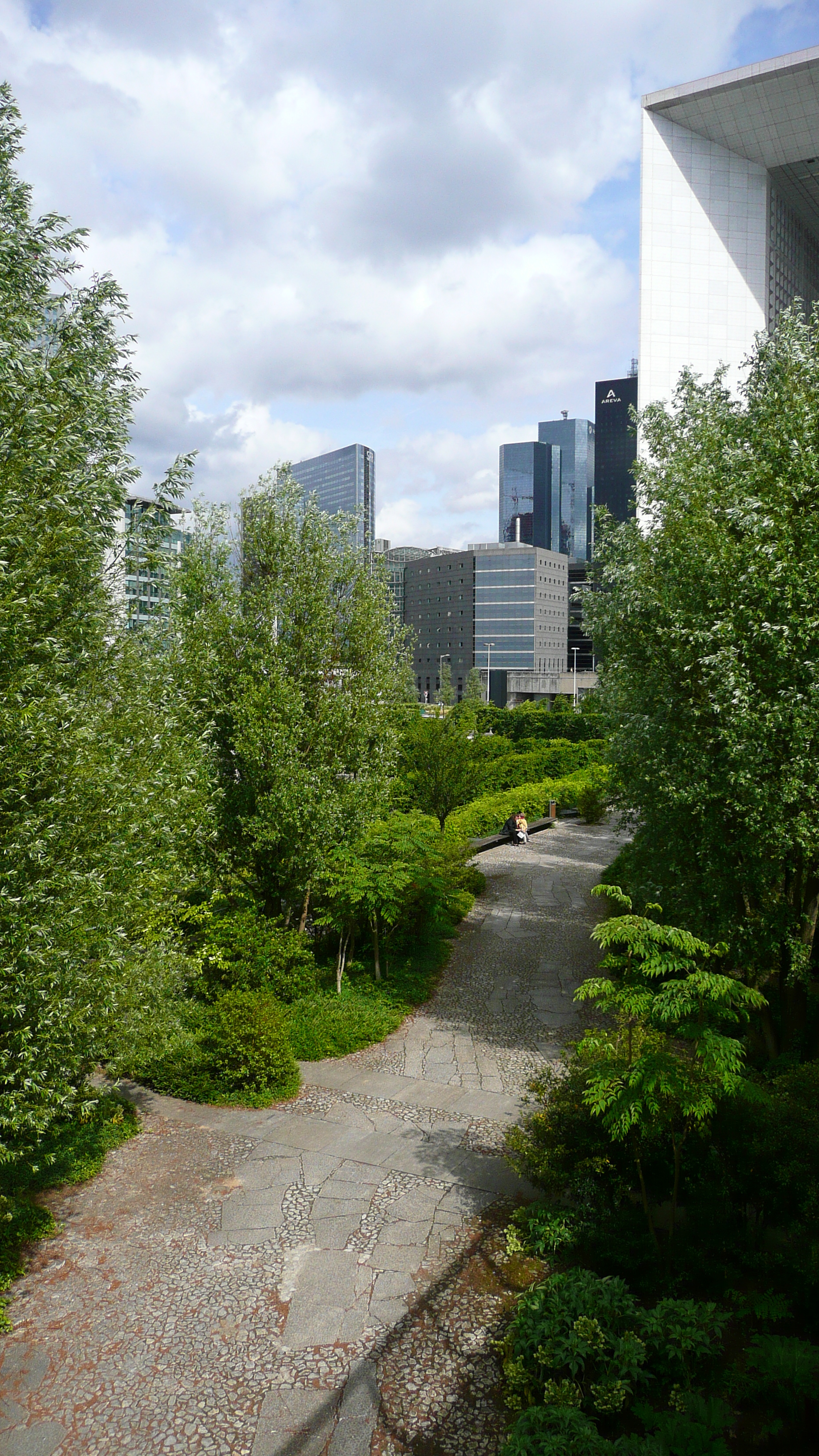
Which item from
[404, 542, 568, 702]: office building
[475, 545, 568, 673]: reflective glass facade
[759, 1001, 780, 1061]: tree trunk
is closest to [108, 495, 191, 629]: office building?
[759, 1001, 780, 1061]: tree trunk

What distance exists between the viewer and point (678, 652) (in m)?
8.14

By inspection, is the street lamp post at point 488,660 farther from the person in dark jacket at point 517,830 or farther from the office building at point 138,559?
the office building at point 138,559

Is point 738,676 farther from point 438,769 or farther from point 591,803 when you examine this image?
point 591,803

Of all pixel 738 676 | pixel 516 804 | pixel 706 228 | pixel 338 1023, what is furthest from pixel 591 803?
pixel 706 228

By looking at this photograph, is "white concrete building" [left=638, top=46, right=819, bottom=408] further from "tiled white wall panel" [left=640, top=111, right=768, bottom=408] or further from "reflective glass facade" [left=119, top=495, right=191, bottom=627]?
"reflective glass facade" [left=119, top=495, right=191, bottom=627]

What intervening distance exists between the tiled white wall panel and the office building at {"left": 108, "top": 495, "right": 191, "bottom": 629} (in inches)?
1211

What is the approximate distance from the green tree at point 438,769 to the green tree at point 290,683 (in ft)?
27.3

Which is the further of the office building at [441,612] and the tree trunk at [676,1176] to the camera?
the office building at [441,612]

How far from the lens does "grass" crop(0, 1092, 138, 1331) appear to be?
6.05 m

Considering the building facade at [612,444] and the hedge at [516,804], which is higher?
the building facade at [612,444]

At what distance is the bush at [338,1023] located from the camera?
998 centimetres

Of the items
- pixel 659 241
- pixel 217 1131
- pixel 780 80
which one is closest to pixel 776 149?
pixel 780 80

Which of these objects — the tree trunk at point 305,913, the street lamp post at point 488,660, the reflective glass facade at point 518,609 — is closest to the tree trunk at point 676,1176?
the tree trunk at point 305,913

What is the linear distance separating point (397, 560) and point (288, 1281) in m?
132
